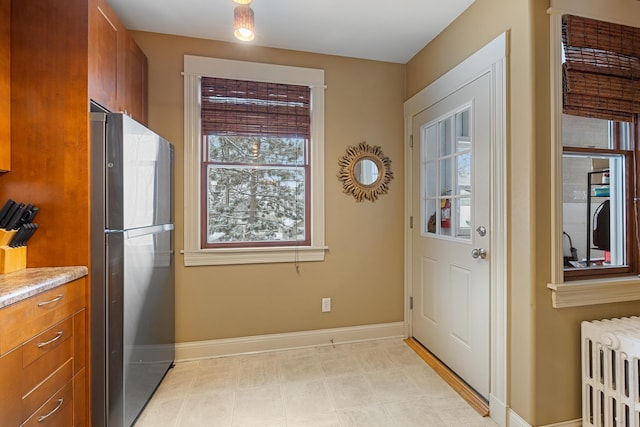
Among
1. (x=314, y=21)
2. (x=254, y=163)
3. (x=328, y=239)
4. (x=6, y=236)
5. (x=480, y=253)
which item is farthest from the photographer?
(x=328, y=239)

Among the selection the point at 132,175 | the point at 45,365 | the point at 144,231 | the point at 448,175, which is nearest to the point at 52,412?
the point at 45,365

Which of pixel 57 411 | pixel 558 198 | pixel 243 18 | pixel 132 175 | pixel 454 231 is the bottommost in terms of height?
pixel 57 411

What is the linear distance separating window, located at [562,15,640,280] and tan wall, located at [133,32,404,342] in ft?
4.24

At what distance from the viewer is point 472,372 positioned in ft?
6.59

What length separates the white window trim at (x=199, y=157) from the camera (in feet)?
7.91

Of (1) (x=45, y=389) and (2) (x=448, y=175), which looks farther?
(2) (x=448, y=175)

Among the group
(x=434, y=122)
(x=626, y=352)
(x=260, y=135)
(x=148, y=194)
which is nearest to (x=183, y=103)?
(x=260, y=135)

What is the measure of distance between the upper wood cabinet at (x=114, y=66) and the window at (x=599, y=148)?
2439 millimetres

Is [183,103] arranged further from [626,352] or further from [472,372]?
[626,352]

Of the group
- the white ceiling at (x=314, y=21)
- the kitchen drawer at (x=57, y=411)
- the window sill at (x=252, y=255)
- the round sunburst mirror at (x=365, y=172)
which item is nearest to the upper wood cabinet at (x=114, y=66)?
the white ceiling at (x=314, y=21)

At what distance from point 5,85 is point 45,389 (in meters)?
1.38

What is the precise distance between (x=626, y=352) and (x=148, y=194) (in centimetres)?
252

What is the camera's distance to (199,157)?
8.03 feet

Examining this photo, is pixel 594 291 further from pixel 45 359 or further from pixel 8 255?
pixel 8 255
